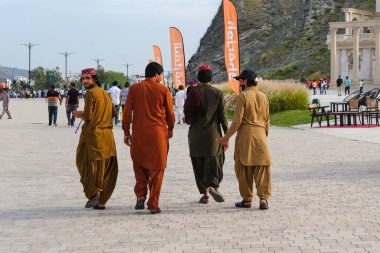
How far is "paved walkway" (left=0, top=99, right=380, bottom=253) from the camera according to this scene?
7.62m

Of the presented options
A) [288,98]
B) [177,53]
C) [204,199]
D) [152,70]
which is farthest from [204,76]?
[177,53]

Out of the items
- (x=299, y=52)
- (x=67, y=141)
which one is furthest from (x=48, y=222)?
(x=299, y=52)

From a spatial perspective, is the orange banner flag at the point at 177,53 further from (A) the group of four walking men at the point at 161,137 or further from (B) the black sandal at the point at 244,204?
(B) the black sandal at the point at 244,204

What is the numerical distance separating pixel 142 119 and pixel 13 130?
62.2 feet

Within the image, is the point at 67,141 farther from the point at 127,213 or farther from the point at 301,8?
the point at 301,8

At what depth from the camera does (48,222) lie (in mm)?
8984

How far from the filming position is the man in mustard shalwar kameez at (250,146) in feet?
32.2

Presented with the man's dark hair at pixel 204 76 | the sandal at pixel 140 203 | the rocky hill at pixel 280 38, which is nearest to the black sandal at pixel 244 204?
the sandal at pixel 140 203

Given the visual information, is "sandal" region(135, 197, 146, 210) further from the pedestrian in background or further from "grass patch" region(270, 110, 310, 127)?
the pedestrian in background

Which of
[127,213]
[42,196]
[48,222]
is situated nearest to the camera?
[48,222]

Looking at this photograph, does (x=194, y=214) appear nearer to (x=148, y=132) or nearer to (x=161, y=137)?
(x=161, y=137)

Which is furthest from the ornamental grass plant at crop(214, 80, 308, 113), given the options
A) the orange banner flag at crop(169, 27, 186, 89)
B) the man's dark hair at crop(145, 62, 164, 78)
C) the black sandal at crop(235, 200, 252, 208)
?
the man's dark hair at crop(145, 62, 164, 78)

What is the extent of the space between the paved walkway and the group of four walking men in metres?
0.29

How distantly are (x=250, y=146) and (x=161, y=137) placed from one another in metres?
1.06
